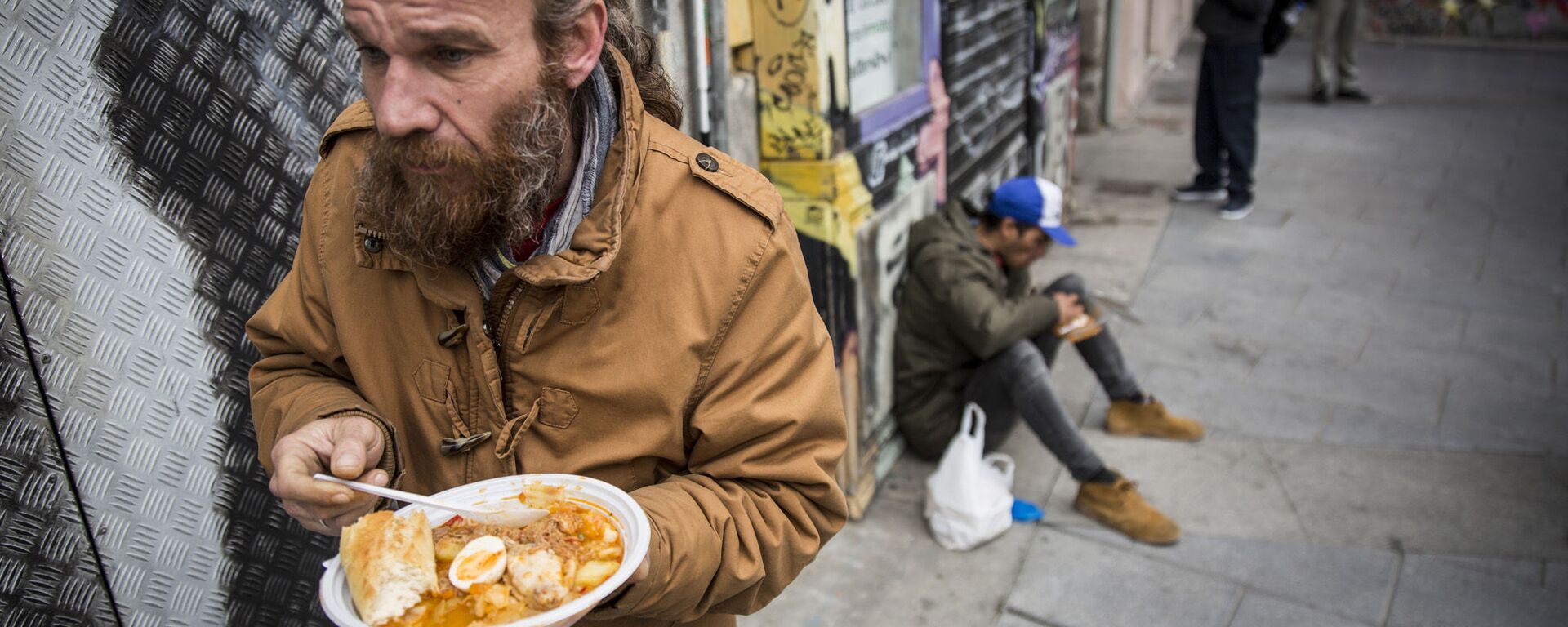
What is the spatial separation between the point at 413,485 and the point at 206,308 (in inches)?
31.0

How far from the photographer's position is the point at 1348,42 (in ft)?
35.2

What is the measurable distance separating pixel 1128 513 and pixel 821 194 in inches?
62.7

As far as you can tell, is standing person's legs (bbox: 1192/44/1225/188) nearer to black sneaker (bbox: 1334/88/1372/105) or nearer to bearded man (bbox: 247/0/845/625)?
black sneaker (bbox: 1334/88/1372/105)

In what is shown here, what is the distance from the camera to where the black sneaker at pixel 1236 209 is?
7.60 metres

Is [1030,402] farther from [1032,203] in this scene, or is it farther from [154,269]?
[154,269]

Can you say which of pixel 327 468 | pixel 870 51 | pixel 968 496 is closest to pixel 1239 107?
pixel 870 51

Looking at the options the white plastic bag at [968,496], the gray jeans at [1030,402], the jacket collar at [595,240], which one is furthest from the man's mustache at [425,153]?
the gray jeans at [1030,402]

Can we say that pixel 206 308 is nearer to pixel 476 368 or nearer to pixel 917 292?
pixel 476 368

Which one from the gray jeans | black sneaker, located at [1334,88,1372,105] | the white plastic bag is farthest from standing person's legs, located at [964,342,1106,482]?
black sneaker, located at [1334,88,1372,105]

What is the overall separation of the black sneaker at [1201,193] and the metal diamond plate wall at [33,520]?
7339mm

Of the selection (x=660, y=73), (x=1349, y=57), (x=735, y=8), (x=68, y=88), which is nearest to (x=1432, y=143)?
(x=1349, y=57)

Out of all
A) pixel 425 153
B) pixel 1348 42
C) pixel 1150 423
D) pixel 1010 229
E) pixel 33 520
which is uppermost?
pixel 425 153

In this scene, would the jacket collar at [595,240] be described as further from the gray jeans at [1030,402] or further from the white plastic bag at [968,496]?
the gray jeans at [1030,402]

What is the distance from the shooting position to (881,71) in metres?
4.26
